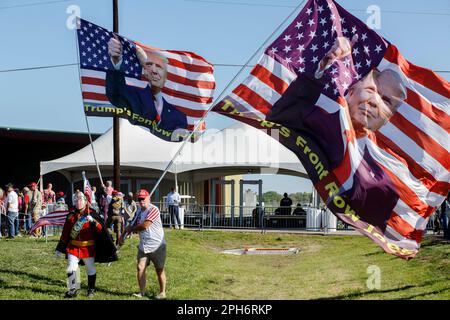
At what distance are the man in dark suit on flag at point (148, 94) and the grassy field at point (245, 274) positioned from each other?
3028mm

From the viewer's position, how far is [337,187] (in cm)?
946

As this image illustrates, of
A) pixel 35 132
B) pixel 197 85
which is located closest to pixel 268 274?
pixel 197 85

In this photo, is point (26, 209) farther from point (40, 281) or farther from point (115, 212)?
point (40, 281)

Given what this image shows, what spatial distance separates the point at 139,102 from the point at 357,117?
5913mm

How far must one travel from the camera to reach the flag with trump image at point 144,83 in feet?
47.9

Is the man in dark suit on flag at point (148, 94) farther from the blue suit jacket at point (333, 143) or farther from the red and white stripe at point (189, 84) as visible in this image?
the blue suit jacket at point (333, 143)

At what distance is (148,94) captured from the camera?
14.8 m

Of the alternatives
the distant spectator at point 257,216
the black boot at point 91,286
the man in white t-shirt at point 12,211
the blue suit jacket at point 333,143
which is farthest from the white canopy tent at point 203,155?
the blue suit jacket at point 333,143

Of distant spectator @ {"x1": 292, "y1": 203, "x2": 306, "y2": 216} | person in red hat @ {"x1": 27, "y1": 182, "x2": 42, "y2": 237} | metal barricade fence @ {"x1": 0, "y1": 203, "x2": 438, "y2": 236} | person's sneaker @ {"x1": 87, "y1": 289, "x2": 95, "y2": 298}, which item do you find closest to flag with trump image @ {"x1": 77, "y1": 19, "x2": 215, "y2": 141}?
person's sneaker @ {"x1": 87, "y1": 289, "x2": 95, "y2": 298}

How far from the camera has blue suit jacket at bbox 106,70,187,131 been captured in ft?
47.9

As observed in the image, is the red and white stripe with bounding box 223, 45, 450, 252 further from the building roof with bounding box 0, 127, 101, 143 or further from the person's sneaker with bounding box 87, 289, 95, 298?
the building roof with bounding box 0, 127, 101, 143

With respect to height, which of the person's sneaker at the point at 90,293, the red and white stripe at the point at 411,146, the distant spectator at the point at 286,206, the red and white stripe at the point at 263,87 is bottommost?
the person's sneaker at the point at 90,293

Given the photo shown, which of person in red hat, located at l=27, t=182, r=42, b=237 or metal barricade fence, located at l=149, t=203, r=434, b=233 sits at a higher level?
person in red hat, located at l=27, t=182, r=42, b=237
